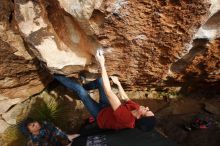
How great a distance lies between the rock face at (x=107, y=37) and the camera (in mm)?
4298

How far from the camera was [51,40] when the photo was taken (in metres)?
4.77

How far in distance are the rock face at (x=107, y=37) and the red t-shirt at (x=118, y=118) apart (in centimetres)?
91

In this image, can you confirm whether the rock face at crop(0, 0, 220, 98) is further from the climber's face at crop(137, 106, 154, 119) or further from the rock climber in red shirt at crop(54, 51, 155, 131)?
the climber's face at crop(137, 106, 154, 119)

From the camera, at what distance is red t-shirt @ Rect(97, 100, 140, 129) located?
4195mm

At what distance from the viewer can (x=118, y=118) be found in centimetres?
421

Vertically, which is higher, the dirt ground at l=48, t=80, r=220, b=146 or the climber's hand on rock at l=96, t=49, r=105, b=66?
the climber's hand on rock at l=96, t=49, r=105, b=66

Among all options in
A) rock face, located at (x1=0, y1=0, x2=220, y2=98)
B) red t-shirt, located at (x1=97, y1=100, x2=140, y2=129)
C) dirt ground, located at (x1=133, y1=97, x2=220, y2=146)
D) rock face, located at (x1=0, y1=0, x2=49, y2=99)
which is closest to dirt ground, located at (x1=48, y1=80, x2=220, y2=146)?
dirt ground, located at (x1=133, y1=97, x2=220, y2=146)

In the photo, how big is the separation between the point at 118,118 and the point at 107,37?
1.16 meters

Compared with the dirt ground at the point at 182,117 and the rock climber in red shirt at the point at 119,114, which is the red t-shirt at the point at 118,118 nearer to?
the rock climber in red shirt at the point at 119,114

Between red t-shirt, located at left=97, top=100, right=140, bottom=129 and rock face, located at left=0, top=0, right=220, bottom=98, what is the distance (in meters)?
0.91

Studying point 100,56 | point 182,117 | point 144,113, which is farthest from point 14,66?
point 182,117

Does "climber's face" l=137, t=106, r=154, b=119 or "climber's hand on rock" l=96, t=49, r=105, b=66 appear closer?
"climber's face" l=137, t=106, r=154, b=119

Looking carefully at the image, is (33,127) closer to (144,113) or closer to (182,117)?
(144,113)

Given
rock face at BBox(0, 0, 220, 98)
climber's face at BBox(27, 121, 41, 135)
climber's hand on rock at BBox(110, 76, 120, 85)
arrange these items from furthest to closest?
climber's hand on rock at BBox(110, 76, 120, 85)
climber's face at BBox(27, 121, 41, 135)
rock face at BBox(0, 0, 220, 98)
